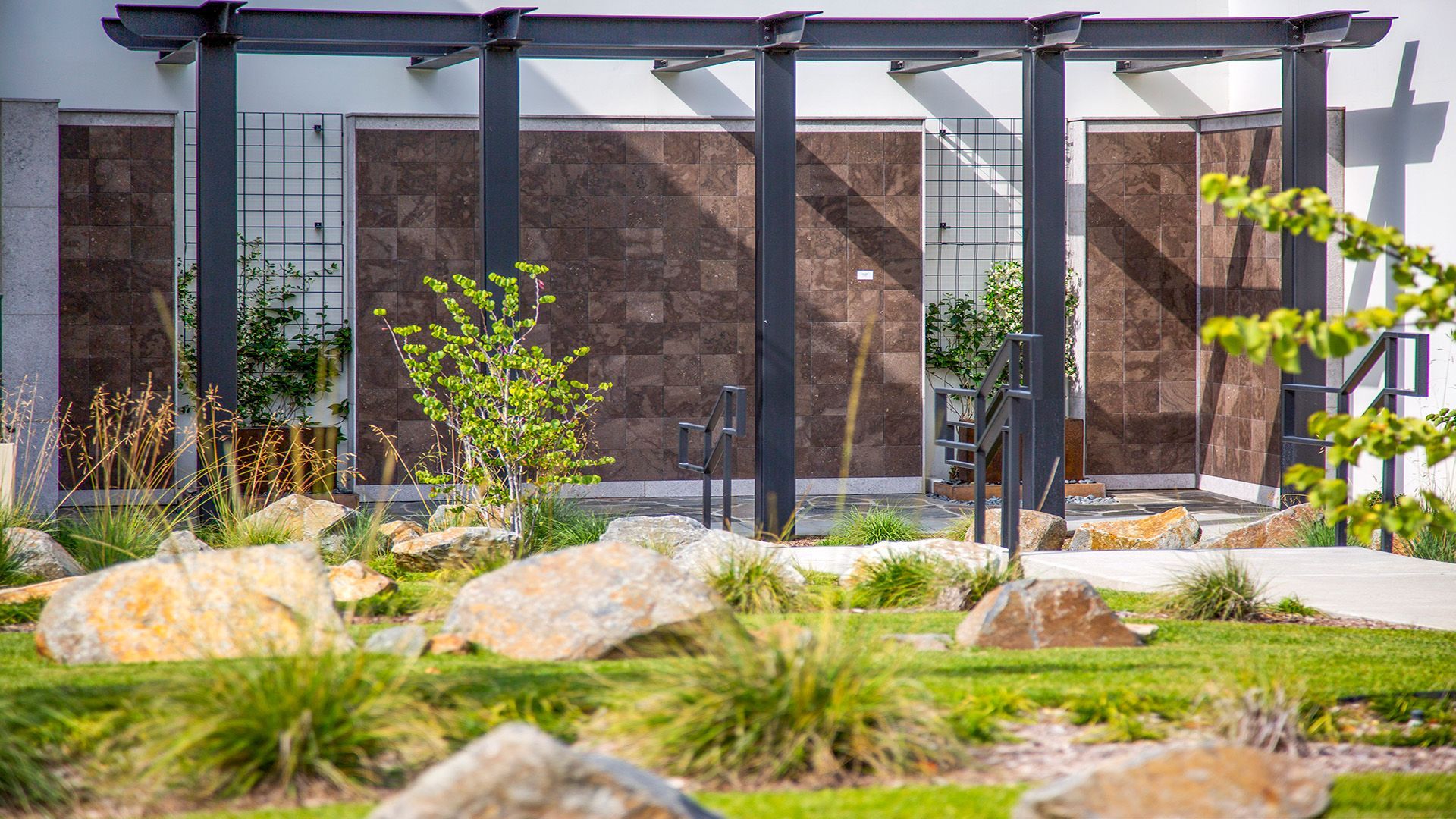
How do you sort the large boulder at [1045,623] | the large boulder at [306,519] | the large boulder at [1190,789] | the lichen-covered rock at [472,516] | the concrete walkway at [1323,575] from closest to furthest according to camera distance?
the large boulder at [1190,789], the large boulder at [1045,623], the concrete walkway at [1323,575], the large boulder at [306,519], the lichen-covered rock at [472,516]

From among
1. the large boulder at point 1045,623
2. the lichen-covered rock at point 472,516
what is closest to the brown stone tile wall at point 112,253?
the lichen-covered rock at point 472,516

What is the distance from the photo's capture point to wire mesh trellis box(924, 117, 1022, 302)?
11562 millimetres

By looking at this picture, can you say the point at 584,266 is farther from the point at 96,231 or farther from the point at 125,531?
the point at 125,531

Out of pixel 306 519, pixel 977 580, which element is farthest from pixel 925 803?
pixel 306 519

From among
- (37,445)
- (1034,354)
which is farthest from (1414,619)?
(37,445)

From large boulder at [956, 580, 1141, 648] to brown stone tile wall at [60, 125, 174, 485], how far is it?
7.73 metres

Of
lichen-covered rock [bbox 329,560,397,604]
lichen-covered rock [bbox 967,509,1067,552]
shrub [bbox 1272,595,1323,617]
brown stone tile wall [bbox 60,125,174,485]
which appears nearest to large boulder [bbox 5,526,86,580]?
lichen-covered rock [bbox 329,560,397,604]

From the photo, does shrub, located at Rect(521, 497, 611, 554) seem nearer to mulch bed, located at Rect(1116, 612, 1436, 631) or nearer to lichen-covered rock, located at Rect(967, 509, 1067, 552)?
lichen-covered rock, located at Rect(967, 509, 1067, 552)

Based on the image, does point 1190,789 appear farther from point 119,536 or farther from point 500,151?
point 500,151

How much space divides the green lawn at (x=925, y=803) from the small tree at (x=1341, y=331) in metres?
0.61

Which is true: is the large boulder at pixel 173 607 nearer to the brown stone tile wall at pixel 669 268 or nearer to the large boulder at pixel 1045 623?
the large boulder at pixel 1045 623

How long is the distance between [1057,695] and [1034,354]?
3.24m

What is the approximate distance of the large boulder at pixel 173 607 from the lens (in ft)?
14.2

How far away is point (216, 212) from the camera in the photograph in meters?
8.04
